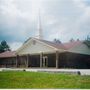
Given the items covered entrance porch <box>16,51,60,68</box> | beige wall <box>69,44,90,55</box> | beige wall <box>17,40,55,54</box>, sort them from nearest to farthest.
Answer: beige wall <box>69,44,90,55</box> < beige wall <box>17,40,55,54</box> < covered entrance porch <box>16,51,60,68</box>

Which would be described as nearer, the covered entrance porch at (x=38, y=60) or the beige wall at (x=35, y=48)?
the beige wall at (x=35, y=48)

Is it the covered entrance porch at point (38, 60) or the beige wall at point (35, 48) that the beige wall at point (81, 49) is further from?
the beige wall at point (35, 48)

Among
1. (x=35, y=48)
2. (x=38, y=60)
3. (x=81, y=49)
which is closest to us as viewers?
(x=81, y=49)

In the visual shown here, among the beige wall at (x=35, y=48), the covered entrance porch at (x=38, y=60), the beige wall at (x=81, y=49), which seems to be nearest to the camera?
the beige wall at (x=81, y=49)

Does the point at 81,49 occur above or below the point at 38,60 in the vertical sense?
above

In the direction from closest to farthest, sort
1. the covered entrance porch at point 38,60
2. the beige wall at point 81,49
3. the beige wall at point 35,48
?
the beige wall at point 81,49 → the beige wall at point 35,48 → the covered entrance porch at point 38,60

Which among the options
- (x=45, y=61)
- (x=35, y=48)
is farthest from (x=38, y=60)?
(x=35, y=48)

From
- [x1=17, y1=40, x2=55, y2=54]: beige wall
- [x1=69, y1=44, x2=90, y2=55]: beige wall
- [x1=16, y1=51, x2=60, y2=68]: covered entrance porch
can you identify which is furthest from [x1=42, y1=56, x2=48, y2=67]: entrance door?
[x1=69, y1=44, x2=90, y2=55]: beige wall

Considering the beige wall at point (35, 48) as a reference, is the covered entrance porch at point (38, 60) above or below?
below

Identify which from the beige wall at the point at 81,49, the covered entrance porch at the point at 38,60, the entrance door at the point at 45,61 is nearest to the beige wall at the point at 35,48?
the covered entrance porch at the point at 38,60

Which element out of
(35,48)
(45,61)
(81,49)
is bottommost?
(45,61)

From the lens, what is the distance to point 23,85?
11875 millimetres

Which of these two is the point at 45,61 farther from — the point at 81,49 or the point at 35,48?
the point at 81,49

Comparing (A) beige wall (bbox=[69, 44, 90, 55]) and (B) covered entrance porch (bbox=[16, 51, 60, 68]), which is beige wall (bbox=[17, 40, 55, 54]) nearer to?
(B) covered entrance porch (bbox=[16, 51, 60, 68])
